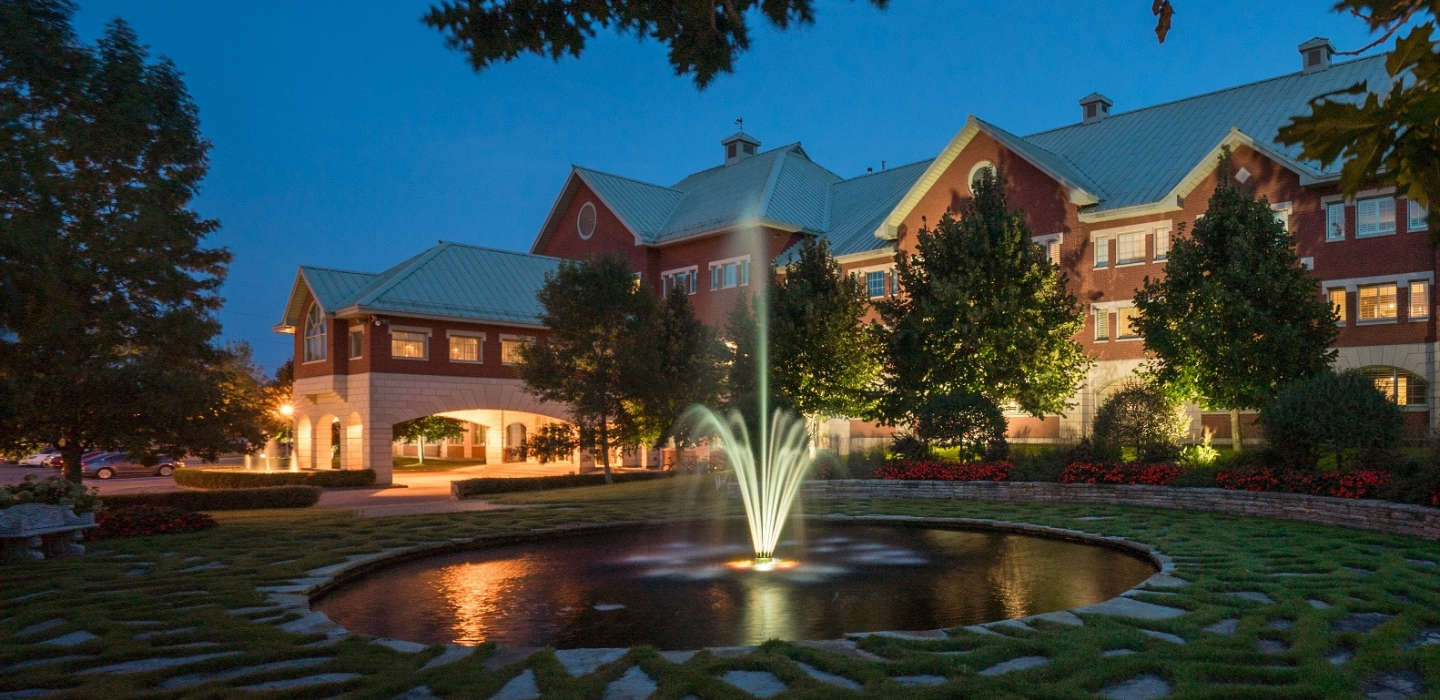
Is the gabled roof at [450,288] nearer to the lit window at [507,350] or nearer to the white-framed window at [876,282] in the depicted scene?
the lit window at [507,350]

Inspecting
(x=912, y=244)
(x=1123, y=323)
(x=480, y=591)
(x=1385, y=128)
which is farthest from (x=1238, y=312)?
(x=1385, y=128)

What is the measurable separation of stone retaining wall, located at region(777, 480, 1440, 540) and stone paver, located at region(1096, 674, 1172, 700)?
10617 mm

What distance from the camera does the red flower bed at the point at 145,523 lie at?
1725 centimetres

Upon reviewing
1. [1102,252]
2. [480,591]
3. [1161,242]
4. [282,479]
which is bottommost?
[282,479]

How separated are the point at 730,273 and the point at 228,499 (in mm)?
25612

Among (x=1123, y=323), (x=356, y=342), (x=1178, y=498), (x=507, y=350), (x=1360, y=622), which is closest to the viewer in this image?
(x=1360, y=622)

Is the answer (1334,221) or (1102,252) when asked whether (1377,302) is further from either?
(1102,252)

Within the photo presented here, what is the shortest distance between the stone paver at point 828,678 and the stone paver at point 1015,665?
3.24 ft

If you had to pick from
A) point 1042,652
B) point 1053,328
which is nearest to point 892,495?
point 1053,328

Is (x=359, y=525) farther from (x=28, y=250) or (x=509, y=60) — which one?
(x=509, y=60)

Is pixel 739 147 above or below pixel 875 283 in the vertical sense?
above

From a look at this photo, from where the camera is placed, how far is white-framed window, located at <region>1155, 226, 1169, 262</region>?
34.3 meters

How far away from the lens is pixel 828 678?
22.6ft

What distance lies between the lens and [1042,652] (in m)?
7.44
